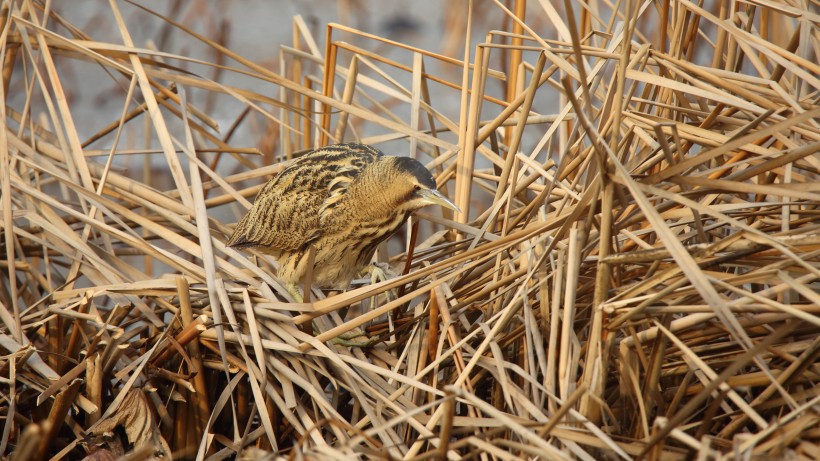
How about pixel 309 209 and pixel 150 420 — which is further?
pixel 309 209

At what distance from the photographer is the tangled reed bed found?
157 cm

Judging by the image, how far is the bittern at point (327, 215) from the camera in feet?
8.25

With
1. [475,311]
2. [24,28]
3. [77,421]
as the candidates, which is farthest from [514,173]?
[24,28]

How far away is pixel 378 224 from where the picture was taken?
8.27 ft

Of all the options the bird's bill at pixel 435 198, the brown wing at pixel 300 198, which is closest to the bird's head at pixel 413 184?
the bird's bill at pixel 435 198

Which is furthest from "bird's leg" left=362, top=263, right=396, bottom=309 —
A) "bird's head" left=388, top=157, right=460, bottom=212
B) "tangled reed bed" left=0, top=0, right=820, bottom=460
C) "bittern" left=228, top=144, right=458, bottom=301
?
"bird's head" left=388, top=157, right=460, bottom=212

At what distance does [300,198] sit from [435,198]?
48cm

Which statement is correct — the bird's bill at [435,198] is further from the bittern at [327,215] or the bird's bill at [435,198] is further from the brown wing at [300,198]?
the brown wing at [300,198]

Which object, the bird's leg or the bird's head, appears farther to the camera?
the bird's leg

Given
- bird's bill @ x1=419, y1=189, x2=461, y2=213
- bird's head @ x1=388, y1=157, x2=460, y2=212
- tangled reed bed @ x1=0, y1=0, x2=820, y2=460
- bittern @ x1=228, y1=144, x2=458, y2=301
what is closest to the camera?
tangled reed bed @ x1=0, y1=0, x2=820, y2=460

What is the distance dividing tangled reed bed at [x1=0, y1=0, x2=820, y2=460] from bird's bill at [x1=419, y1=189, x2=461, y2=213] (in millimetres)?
46

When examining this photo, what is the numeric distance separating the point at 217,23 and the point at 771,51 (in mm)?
3029

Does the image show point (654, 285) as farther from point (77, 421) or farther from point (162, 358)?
point (77, 421)

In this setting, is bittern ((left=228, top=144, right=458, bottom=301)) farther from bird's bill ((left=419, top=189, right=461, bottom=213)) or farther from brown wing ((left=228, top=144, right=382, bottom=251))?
bird's bill ((left=419, top=189, right=461, bottom=213))
